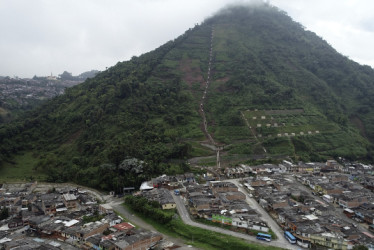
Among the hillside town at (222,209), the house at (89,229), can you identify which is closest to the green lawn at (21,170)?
the hillside town at (222,209)

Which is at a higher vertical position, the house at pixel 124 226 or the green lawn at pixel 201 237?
the house at pixel 124 226

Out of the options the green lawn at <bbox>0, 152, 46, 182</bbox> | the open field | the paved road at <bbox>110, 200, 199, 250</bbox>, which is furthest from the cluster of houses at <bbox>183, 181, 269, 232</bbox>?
the green lawn at <bbox>0, 152, 46, 182</bbox>

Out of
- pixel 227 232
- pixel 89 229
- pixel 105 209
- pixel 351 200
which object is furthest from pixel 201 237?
pixel 351 200

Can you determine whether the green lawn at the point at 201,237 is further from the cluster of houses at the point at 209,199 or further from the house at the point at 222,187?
the house at the point at 222,187

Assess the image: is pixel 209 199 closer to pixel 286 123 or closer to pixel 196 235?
pixel 196 235

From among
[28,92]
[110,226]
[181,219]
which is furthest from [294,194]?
[28,92]

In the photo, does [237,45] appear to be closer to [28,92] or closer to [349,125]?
[349,125]

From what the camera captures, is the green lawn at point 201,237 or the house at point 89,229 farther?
the house at point 89,229

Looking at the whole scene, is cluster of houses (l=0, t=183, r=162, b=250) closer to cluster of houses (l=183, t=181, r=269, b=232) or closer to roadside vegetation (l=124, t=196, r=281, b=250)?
roadside vegetation (l=124, t=196, r=281, b=250)
